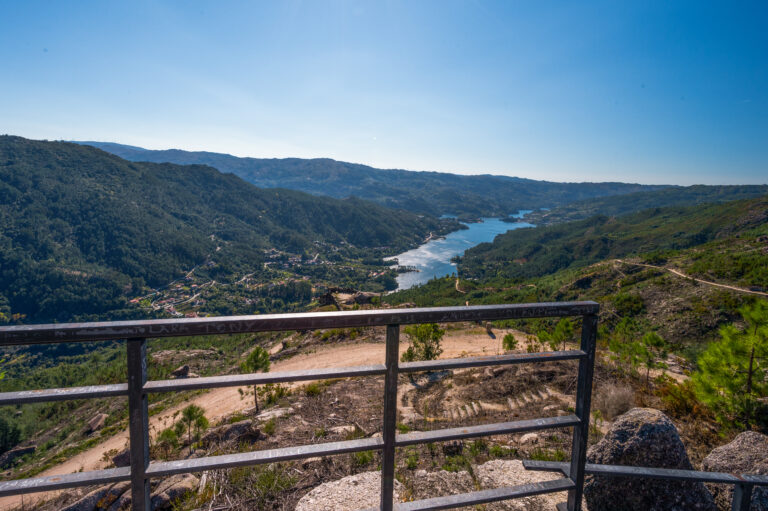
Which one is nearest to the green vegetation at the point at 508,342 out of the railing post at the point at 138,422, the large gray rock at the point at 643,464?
the large gray rock at the point at 643,464

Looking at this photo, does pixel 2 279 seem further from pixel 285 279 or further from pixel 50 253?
pixel 285 279

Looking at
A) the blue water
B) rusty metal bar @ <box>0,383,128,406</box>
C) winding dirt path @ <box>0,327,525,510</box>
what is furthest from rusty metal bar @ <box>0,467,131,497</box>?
the blue water

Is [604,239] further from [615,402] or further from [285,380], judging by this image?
[285,380]

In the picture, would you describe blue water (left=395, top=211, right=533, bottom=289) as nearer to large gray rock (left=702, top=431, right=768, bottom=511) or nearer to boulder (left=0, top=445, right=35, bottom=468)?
boulder (left=0, top=445, right=35, bottom=468)

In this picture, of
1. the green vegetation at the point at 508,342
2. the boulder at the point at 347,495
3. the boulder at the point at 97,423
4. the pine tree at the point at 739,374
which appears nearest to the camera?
the boulder at the point at 347,495

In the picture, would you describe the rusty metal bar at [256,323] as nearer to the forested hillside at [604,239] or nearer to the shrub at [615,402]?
the shrub at [615,402]

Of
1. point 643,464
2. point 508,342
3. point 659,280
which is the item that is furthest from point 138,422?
point 659,280
